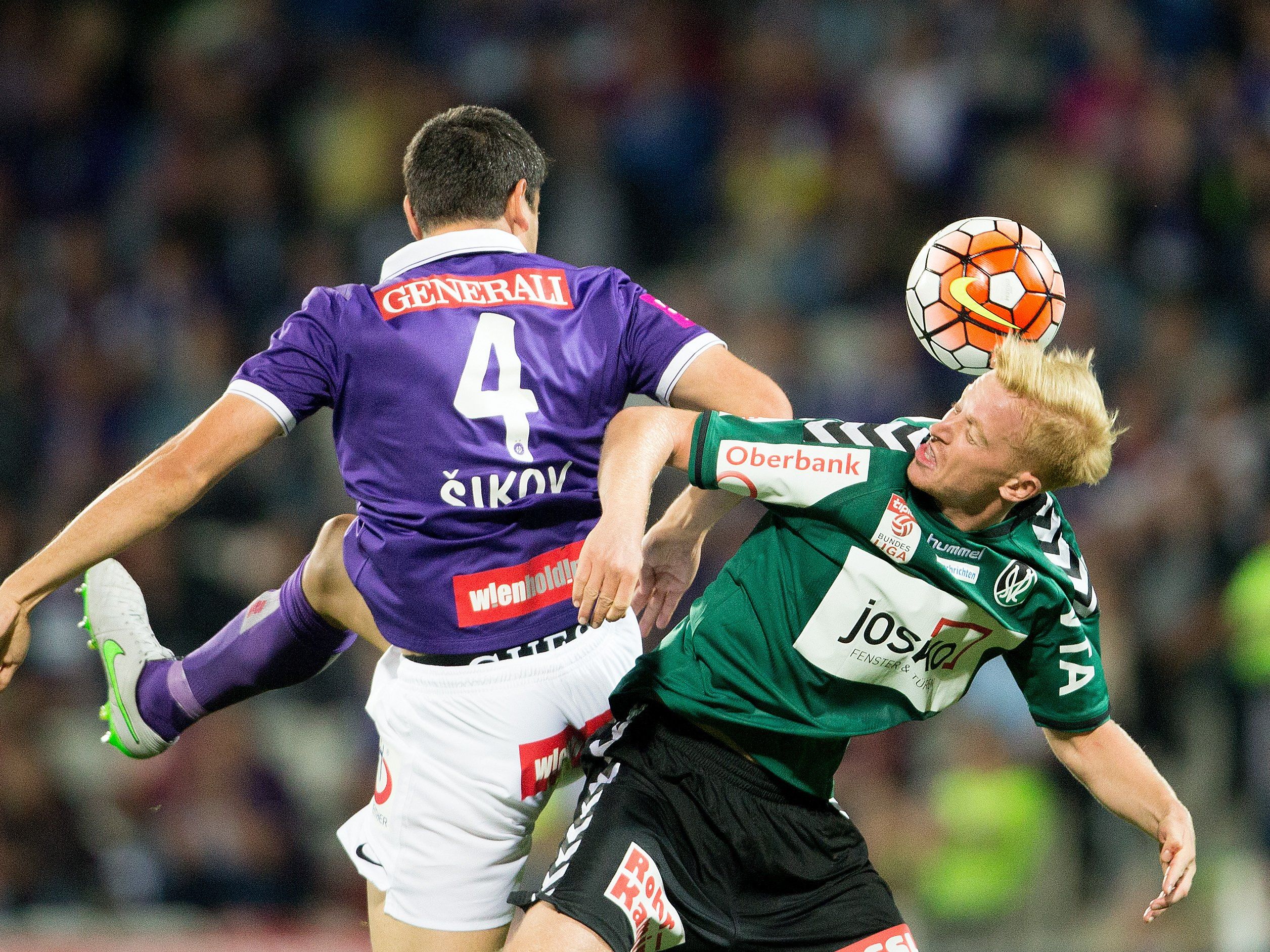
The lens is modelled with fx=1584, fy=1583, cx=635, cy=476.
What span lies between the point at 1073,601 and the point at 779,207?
5.58 metres

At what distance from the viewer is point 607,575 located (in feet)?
9.37

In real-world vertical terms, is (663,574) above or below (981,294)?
below

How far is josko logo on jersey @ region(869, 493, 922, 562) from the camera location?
3254 mm

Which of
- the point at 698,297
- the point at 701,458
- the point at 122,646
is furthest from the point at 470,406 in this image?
the point at 698,297

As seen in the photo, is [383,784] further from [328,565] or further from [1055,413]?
[1055,413]

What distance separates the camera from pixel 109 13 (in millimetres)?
9766

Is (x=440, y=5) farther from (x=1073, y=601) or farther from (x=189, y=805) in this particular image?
(x=1073, y=601)

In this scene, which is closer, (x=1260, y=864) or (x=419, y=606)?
(x=419, y=606)

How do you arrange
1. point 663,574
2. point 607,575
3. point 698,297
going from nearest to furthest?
point 607,575 < point 663,574 < point 698,297

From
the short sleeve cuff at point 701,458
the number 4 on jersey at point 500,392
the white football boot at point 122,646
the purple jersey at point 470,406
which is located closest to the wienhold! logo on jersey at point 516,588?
the purple jersey at point 470,406

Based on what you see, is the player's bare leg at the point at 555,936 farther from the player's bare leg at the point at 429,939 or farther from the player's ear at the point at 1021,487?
the player's ear at the point at 1021,487

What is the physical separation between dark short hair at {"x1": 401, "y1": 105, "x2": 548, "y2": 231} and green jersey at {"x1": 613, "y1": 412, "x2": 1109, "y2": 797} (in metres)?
0.74

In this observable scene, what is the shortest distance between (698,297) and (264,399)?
5323 mm

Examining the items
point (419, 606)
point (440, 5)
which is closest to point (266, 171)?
point (440, 5)
